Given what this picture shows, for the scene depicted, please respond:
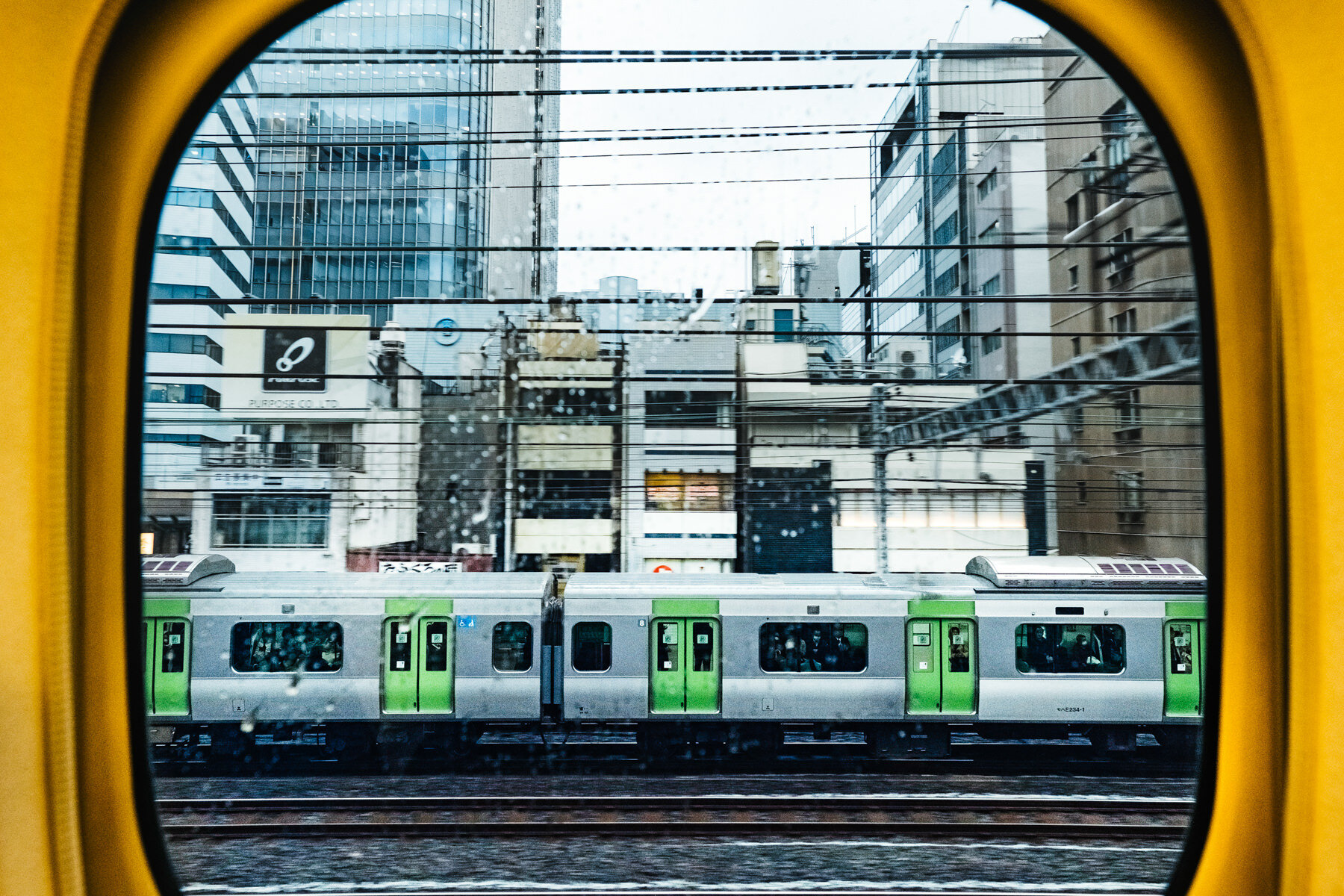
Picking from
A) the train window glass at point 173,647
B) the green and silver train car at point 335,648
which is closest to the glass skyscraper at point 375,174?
the green and silver train car at point 335,648

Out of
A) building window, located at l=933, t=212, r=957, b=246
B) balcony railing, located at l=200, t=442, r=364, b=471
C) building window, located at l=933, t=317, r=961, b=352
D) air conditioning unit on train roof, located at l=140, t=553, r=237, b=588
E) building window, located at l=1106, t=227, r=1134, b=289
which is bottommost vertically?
air conditioning unit on train roof, located at l=140, t=553, r=237, b=588

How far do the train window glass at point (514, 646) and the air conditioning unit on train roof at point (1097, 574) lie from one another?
4.20 m

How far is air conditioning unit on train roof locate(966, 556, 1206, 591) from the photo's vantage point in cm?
673

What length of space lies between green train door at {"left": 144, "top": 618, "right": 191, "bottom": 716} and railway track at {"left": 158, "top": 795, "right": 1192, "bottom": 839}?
78 cm

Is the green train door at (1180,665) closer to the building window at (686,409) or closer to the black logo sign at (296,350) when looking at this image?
the black logo sign at (296,350)

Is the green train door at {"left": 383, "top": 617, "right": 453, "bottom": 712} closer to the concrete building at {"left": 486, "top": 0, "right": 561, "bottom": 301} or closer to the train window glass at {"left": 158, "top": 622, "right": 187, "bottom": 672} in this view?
the train window glass at {"left": 158, "top": 622, "right": 187, "bottom": 672}

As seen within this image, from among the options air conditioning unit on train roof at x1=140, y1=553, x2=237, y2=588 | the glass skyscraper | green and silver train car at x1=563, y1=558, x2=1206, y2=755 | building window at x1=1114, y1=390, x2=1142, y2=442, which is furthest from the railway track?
the glass skyscraper

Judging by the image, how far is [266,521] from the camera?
11.0 metres

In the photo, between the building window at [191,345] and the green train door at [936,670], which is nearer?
the green train door at [936,670]

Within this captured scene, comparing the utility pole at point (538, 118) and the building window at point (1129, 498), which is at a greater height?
the utility pole at point (538, 118)

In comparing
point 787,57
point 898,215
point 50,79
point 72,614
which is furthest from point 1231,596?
point 898,215

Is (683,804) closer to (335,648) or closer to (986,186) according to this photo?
(335,648)

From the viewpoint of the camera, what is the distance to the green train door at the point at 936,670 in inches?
273

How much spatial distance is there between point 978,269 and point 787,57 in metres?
9.32
